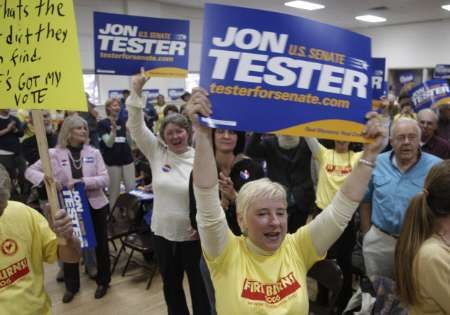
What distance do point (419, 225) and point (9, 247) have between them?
1.75m

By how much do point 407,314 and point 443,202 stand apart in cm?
64

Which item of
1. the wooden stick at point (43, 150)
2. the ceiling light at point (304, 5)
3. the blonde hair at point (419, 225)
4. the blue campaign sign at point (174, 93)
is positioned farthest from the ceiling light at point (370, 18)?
the wooden stick at point (43, 150)

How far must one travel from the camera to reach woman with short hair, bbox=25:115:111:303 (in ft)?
12.6

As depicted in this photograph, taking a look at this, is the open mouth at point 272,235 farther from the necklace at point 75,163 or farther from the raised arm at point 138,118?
the necklace at point 75,163

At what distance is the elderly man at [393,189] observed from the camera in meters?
2.68

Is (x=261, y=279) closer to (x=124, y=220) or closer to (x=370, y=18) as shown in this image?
(x=124, y=220)

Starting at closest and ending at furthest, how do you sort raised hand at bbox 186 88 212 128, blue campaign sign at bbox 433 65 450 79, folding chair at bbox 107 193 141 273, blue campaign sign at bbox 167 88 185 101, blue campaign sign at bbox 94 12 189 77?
raised hand at bbox 186 88 212 128
blue campaign sign at bbox 94 12 189 77
folding chair at bbox 107 193 141 273
blue campaign sign at bbox 433 65 450 79
blue campaign sign at bbox 167 88 185 101

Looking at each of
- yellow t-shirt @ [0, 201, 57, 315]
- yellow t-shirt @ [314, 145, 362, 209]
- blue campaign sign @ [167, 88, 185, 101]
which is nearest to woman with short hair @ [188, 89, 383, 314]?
yellow t-shirt @ [0, 201, 57, 315]

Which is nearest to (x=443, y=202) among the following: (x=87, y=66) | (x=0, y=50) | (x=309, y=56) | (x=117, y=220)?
(x=309, y=56)

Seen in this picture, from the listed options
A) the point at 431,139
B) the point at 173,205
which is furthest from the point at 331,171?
the point at 173,205

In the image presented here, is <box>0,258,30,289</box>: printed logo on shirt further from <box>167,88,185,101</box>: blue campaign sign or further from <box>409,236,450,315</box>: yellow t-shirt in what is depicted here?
<box>167,88,185,101</box>: blue campaign sign

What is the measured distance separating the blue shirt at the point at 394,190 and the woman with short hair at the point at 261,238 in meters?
1.19

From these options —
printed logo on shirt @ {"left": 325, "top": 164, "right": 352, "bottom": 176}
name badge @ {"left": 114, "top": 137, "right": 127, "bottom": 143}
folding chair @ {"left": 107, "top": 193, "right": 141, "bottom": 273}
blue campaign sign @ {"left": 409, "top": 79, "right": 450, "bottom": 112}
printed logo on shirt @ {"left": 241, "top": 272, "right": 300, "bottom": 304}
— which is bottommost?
folding chair @ {"left": 107, "top": 193, "right": 141, "bottom": 273}

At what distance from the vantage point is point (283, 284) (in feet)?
5.24
